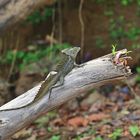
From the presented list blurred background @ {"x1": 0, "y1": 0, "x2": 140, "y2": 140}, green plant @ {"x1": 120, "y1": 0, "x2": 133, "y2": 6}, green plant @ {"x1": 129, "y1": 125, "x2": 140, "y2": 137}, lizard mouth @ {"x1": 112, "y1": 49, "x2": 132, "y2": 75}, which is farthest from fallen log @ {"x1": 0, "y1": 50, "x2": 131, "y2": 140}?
green plant @ {"x1": 120, "y1": 0, "x2": 133, "y2": 6}

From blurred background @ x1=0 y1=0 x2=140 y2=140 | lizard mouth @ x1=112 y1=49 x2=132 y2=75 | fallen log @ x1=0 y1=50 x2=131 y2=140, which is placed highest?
blurred background @ x1=0 y1=0 x2=140 y2=140

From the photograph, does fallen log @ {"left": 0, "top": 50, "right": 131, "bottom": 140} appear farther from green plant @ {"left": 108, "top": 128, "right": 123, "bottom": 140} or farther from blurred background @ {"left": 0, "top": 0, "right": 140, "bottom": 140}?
blurred background @ {"left": 0, "top": 0, "right": 140, "bottom": 140}

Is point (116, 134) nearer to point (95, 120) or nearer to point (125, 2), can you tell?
point (95, 120)

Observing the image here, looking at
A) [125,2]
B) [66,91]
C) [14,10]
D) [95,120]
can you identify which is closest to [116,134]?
[95,120]

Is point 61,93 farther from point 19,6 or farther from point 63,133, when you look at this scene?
point 19,6

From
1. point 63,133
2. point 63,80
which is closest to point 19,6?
point 63,133
